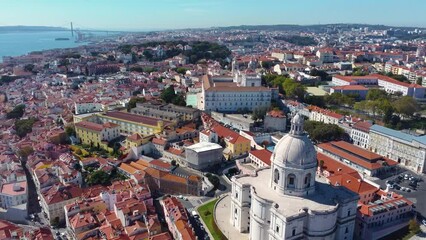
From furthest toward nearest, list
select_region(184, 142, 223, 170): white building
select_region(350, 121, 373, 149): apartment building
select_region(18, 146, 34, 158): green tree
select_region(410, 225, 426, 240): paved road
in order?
select_region(350, 121, 373, 149): apartment building
select_region(18, 146, 34, 158): green tree
select_region(184, 142, 223, 170): white building
select_region(410, 225, 426, 240): paved road

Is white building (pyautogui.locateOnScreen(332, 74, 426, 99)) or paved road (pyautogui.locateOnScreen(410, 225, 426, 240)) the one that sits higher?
white building (pyautogui.locateOnScreen(332, 74, 426, 99))

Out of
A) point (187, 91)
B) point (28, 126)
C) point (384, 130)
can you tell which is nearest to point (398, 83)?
point (384, 130)

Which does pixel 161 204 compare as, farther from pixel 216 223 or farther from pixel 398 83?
pixel 398 83

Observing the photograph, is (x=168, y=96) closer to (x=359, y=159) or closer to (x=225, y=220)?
(x=359, y=159)

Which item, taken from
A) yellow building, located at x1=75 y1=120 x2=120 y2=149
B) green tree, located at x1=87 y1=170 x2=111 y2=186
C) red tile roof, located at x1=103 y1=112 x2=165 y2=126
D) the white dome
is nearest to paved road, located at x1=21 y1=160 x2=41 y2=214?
green tree, located at x1=87 y1=170 x2=111 y2=186

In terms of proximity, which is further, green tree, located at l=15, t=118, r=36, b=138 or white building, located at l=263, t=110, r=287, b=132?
white building, located at l=263, t=110, r=287, b=132

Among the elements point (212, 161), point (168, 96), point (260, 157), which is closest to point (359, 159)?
point (260, 157)

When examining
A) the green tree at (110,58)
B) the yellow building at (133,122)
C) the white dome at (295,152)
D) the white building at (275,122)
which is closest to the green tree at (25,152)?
the yellow building at (133,122)

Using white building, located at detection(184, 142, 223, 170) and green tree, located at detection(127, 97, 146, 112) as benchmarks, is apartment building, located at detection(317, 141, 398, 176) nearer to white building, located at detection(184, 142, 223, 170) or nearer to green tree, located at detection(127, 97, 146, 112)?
white building, located at detection(184, 142, 223, 170)
